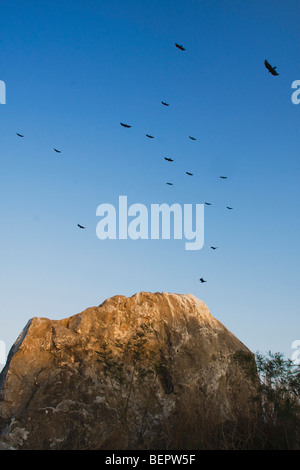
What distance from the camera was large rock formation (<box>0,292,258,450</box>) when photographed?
12.9 metres

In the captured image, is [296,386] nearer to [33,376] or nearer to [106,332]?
[106,332]

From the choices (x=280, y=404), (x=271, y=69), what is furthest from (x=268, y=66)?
(x=280, y=404)

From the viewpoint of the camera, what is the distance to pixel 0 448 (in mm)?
11258

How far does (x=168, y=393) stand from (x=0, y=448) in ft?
17.7

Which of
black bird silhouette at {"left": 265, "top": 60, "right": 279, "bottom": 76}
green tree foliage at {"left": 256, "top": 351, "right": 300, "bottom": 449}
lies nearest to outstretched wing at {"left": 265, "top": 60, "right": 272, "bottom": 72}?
black bird silhouette at {"left": 265, "top": 60, "right": 279, "bottom": 76}

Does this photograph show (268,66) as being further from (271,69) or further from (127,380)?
(127,380)

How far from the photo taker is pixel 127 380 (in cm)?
1444

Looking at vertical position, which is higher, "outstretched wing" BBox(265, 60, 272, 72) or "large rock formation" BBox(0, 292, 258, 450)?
"outstretched wing" BBox(265, 60, 272, 72)

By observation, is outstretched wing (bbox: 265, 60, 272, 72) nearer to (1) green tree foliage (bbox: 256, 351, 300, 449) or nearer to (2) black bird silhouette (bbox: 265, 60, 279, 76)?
(2) black bird silhouette (bbox: 265, 60, 279, 76)

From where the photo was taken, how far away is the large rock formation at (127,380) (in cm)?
1292

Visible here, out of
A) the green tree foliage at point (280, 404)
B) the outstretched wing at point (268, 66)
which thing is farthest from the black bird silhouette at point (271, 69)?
the green tree foliage at point (280, 404)
